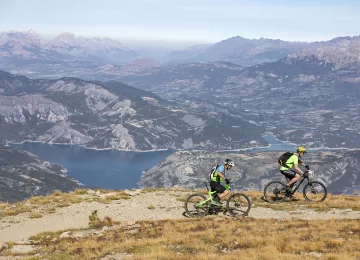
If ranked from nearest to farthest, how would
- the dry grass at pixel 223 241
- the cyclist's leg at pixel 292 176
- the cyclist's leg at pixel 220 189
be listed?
1. the dry grass at pixel 223 241
2. the cyclist's leg at pixel 220 189
3. the cyclist's leg at pixel 292 176

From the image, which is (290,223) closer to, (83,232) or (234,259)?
(234,259)

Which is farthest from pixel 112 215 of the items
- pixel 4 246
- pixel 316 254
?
pixel 316 254

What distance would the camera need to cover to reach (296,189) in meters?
30.4

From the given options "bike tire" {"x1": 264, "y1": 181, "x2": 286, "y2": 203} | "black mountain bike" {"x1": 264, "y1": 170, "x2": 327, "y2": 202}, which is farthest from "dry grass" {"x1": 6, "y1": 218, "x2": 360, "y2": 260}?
"bike tire" {"x1": 264, "y1": 181, "x2": 286, "y2": 203}

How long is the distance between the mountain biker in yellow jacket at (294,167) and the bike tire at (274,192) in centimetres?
97

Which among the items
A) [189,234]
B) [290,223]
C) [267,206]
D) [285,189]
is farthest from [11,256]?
[285,189]

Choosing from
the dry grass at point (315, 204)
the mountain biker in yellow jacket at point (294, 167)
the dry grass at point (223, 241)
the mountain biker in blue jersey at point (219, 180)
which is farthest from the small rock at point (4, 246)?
the mountain biker in yellow jacket at point (294, 167)

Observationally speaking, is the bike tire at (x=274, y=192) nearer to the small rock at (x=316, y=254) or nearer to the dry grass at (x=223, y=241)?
the dry grass at (x=223, y=241)

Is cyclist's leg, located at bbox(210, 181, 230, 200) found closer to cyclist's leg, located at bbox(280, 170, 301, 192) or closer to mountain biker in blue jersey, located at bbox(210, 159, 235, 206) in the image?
mountain biker in blue jersey, located at bbox(210, 159, 235, 206)

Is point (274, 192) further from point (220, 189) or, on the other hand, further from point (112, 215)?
point (112, 215)

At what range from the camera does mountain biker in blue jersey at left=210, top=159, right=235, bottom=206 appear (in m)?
25.4

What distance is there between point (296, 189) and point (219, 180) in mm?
8293

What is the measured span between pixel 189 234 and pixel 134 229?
14.8 feet

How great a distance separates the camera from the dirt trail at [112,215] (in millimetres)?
25781
